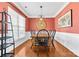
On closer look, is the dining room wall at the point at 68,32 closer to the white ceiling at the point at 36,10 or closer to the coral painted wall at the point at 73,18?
the coral painted wall at the point at 73,18

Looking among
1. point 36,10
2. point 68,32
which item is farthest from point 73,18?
point 36,10

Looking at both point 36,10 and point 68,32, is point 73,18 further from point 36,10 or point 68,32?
point 36,10

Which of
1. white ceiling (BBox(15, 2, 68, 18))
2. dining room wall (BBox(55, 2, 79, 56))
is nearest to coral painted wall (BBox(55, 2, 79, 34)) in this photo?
dining room wall (BBox(55, 2, 79, 56))

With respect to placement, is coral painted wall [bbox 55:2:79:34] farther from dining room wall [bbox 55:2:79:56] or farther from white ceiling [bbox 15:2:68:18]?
white ceiling [bbox 15:2:68:18]

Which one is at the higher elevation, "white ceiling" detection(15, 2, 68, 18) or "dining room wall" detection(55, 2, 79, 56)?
"white ceiling" detection(15, 2, 68, 18)

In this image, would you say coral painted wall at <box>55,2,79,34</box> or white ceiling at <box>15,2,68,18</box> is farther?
coral painted wall at <box>55,2,79,34</box>

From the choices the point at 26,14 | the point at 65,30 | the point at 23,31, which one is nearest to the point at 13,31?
the point at 23,31

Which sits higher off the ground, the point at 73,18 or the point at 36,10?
the point at 36,10

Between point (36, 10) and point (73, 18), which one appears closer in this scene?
point (36, 10)

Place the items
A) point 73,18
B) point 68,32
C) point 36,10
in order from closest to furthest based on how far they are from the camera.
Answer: point 36,10 → point 73,18 → point 68,32

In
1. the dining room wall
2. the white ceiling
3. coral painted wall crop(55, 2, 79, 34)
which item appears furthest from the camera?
the dining room wall

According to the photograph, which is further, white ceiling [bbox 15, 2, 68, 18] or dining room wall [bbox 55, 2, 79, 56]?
dining room wall [bbox 55, 2, 79, 56]

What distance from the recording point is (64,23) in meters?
2.70

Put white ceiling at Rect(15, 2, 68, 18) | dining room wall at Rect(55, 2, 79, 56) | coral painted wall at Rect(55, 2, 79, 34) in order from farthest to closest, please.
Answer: dining room wall at Rect(55, 2, 79, 56), coral painted wall at Rect(55, 2, 79, 34), white ceiling at Rect(15, 2, 68, 18)
